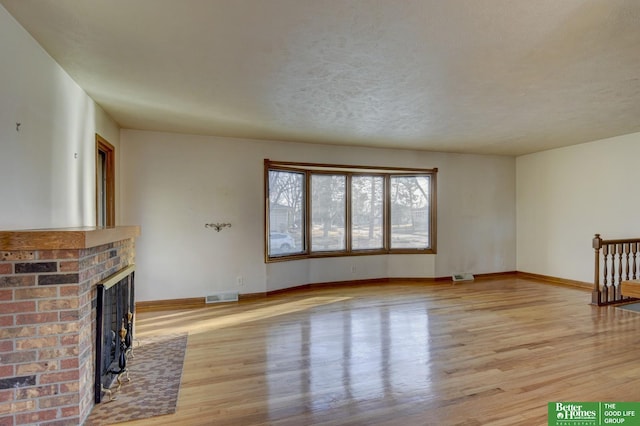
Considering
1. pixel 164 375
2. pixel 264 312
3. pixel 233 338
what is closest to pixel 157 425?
pixel 164 375

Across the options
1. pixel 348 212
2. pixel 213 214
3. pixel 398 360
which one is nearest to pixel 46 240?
pixel 398 360

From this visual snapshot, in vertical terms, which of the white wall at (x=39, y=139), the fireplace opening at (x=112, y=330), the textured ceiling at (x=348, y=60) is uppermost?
the textured ceiling at (x=348, y=60)

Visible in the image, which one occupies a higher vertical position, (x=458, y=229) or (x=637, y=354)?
(x=458, y=229)

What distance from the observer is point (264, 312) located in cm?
453

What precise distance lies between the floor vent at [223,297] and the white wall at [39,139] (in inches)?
84.0

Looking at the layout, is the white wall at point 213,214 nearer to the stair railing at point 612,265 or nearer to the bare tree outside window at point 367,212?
the bare tree outside window at point 367,212

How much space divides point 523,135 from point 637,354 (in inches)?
128

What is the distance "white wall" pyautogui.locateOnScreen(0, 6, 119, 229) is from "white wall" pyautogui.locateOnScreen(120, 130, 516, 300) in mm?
1404

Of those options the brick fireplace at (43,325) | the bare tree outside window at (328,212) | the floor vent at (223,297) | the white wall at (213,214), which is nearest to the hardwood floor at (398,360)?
the floor vent at (223,297)

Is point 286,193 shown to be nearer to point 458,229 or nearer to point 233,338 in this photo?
point 233,338

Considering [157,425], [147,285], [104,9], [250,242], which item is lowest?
[157,425]

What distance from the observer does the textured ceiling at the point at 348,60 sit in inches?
78.0

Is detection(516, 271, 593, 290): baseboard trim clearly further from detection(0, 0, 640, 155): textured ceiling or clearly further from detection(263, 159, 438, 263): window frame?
detection(0, 0, 640, 155): textured ceiling

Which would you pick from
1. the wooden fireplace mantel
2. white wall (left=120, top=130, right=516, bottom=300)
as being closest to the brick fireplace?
the wooden fireplace mantel
